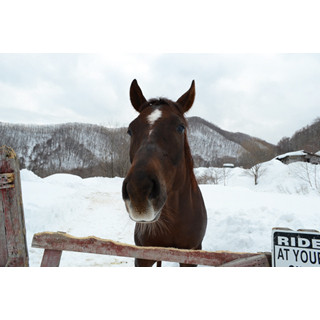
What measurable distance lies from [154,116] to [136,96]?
63 cm

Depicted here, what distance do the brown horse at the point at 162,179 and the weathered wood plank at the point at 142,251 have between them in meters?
0.22

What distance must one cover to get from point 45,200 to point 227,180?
20.3m

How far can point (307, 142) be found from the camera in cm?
962

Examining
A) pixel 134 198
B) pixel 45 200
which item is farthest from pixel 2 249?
pixel 45 200

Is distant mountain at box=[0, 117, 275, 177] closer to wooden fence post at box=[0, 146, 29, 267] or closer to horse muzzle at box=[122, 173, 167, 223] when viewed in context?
horse muzzle at box=[122, 173, 167, 223]

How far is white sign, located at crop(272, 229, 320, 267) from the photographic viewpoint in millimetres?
1128

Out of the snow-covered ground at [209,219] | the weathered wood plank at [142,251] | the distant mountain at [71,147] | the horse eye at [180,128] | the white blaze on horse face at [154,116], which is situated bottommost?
the snow-covered ground at [209,219]

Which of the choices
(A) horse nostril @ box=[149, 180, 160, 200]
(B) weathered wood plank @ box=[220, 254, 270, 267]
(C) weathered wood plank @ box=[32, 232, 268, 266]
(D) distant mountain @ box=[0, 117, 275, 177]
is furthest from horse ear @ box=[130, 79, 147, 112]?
(D) distant mountain @ box=[0, 117, 275, 177]

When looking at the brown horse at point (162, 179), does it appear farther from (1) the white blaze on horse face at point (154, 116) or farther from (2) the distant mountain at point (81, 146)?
(2) the distant mountain at point (81, 146)

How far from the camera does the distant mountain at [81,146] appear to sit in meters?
5.81

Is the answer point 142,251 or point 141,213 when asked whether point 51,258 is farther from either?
point 141,213

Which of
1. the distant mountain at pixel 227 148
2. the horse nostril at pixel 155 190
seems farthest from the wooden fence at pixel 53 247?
the distant mountain at pixel 227 148

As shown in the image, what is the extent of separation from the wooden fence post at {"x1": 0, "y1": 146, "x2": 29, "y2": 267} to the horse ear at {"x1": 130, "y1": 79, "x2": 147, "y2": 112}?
49.6 inches

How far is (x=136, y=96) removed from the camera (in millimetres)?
2047
